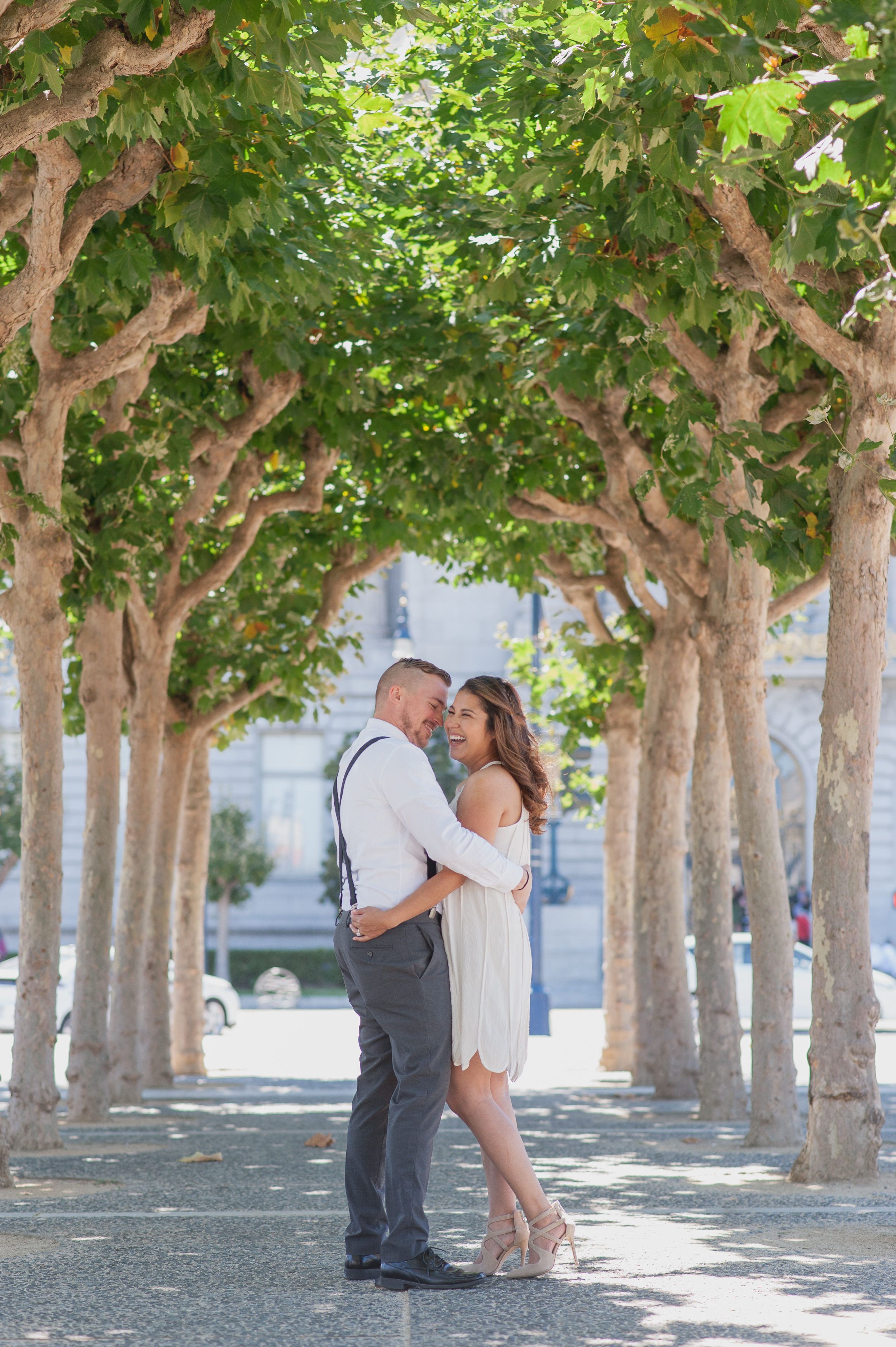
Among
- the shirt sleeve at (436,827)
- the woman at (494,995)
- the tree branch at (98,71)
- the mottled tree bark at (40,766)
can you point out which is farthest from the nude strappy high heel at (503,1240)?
the mottled tree bark at (40,766)

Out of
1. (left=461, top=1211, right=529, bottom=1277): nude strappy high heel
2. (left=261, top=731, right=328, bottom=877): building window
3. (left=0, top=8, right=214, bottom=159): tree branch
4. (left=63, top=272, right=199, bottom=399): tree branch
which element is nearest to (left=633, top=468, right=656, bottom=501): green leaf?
(left=63, top=272, right=199, bottom=399): tree branch

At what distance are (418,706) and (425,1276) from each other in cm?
194

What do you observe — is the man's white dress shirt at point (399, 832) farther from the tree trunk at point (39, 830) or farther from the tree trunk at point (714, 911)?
the tree trunk at point (714, 911)

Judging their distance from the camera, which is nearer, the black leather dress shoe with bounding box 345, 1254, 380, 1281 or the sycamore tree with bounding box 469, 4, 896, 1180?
the black leather dress shoe with bounding box 345, 1254, 380, 1281

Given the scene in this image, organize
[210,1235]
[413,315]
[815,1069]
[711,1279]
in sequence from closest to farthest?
[711,1279] < [210,1235] < [815,1069] < [413,315]

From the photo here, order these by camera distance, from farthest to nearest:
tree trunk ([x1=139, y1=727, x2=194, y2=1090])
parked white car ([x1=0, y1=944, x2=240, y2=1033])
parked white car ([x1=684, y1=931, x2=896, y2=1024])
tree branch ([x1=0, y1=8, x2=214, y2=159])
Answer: parked white car ([x1=684, y1=931, x2=896, y2=1024])
parked white car ([x1=0, y1=944, x2=240, y2=1033])
tree trunk ([x1=139, y1=727, x2=194, y2=1090])
tree branch ([x1=0, y1=8, x2=214, y2=159])

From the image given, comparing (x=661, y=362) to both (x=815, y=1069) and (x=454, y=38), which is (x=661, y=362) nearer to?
(x=454, y=38)

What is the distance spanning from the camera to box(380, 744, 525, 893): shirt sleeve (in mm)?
5125

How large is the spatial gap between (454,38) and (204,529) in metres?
6.46

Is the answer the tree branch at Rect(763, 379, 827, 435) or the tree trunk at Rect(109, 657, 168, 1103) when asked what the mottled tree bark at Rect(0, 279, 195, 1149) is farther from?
the tree branch at Rect(763, 379, 827, 435)

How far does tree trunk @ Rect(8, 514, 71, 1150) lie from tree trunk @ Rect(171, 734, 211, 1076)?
7092 millimetres

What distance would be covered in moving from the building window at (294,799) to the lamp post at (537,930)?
44.7 feet

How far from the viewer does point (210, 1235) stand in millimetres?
6441

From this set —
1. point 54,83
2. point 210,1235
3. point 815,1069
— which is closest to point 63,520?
point 54,83
